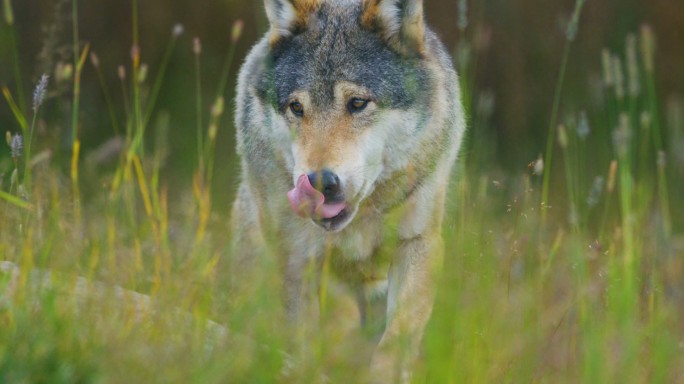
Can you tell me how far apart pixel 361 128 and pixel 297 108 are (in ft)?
1.08

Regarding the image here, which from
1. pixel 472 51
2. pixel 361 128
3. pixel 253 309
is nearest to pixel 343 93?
pixel 361 128

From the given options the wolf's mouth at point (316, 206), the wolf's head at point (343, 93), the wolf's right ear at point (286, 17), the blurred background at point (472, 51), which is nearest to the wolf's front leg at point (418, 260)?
the wolf's head at point (343, 93)

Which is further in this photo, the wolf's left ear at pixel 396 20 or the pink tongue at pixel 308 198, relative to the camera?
the wolf's left ear at pixel 396 20

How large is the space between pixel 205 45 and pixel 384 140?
5567mm

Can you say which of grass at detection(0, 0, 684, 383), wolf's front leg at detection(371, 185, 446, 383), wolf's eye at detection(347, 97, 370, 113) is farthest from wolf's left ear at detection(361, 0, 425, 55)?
grass at detection(0, 0, 684, 383)

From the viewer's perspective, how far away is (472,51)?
30.5ft

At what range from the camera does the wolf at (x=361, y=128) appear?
4637mm

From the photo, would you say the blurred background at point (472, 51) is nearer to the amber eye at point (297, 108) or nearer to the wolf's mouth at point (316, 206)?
the amber eye at point (297, 108)

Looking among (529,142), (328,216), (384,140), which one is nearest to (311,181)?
(328,216)

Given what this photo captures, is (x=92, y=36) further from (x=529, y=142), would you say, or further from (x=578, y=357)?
(x=578, y=357)

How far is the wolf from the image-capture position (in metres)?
4.64

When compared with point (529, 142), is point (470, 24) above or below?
above

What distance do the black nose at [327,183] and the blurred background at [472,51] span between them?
468 cm

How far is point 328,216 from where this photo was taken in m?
4.27
